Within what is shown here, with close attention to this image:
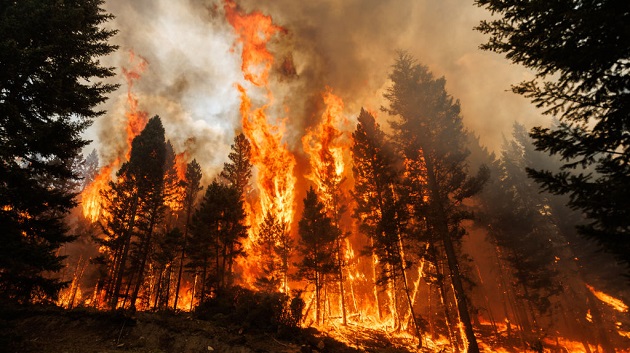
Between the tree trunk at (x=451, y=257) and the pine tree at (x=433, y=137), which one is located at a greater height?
the pine tree at (x=433, y=137)

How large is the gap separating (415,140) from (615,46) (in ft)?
43.7

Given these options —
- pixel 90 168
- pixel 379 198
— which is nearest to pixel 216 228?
pixel 379 198

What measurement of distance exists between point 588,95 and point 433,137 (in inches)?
475

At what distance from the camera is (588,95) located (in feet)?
24.9

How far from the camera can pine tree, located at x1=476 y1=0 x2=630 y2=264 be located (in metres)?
6.18

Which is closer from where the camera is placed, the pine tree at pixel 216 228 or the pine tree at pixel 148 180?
the pine tree at pixel 216 228

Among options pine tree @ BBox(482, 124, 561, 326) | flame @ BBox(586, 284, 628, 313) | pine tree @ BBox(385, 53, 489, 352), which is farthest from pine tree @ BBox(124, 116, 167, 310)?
flame @ BBox(586, 284, 628, 313)

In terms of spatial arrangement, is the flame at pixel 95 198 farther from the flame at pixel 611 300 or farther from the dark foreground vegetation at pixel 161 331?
the flame at pixel 611 300

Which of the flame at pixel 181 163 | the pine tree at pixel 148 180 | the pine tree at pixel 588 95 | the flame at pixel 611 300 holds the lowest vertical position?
the flame at pixel 611 300

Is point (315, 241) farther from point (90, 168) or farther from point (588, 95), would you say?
point (90, 168)

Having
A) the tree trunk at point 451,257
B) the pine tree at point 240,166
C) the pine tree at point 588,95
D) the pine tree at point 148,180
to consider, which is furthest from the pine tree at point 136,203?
the pine tree at point 588,95

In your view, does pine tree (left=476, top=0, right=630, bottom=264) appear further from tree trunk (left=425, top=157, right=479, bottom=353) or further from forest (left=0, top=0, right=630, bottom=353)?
tree trunk (left=425, top=157, right=479, bottom=353)

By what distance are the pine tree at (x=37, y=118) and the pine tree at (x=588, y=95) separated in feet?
54.4

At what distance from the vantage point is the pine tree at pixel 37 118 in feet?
33.0
